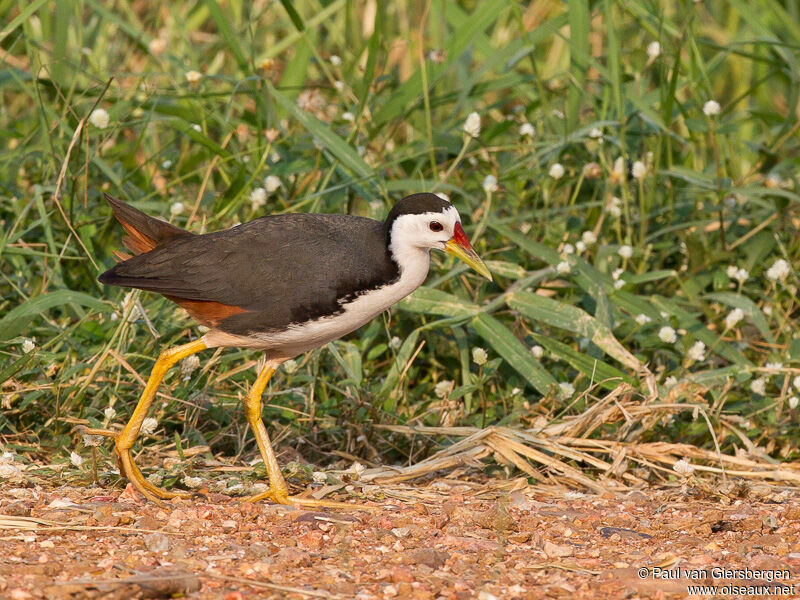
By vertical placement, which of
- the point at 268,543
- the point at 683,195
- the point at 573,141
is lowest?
the point at 268,543

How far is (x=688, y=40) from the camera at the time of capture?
630cm

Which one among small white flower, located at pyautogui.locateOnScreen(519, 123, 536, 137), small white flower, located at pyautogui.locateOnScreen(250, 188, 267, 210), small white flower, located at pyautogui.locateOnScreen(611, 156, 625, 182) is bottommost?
small white flower, located at pyautogui.locateOnScreen(611, 156, 625, 182)

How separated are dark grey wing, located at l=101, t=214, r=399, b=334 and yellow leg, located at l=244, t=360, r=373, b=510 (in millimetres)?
343

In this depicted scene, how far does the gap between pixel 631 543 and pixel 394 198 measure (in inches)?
111

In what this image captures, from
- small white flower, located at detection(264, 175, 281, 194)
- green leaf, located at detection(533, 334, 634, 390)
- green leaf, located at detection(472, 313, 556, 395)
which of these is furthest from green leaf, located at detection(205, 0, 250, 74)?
green leaf, located at detection(533, 334, 634, 390)

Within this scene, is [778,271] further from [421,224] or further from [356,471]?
[356,471]

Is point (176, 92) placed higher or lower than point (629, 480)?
higher

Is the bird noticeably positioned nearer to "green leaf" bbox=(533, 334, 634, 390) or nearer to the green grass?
the green grass

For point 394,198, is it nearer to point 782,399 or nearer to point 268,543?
point 782,399

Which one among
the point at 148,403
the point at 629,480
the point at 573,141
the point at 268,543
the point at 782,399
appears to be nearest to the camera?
the point at 268,543

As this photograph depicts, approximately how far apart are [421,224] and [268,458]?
1100 millimetres

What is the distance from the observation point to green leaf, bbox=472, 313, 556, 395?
5.14m

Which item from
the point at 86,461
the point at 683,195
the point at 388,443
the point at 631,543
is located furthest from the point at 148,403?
the point at 683,195

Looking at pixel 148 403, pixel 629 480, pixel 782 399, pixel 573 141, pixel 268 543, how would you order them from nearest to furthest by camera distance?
1. pixel 268 543
2. pixel 148 403
3. pixel 629 480
4. pixel 782 399
5. pixel 573 141
